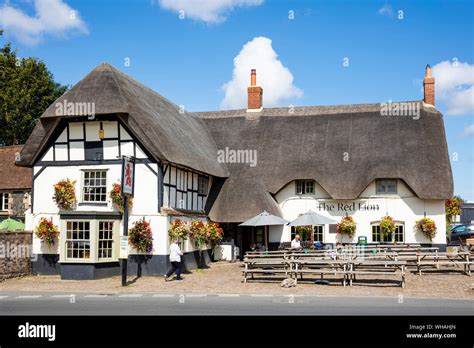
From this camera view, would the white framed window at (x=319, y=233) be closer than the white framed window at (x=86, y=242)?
No

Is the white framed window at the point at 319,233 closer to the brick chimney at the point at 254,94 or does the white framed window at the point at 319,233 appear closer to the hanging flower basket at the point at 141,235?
the brick chimney at the point at 254,94

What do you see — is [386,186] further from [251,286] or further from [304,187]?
[251,286]

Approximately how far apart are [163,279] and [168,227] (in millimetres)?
2208

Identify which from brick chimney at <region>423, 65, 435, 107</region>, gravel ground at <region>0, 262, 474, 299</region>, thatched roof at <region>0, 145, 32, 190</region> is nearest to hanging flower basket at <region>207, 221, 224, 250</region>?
gravel ground at <region>0, 262, 474, 299</region>

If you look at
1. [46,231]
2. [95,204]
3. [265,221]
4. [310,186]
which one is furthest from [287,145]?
[46,231]

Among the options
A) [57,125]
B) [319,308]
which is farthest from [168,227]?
[319,308]

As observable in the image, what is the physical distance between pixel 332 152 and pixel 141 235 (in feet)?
41.8

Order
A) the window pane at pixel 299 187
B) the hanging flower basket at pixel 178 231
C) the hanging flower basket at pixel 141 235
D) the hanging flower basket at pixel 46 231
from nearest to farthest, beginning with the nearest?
the hanging flower basket at pixel 141 235 → the hanging flower basket at pixel 178 231 → the hanging flower basket at pixel 46 231 → the window pane at pixel 299 187

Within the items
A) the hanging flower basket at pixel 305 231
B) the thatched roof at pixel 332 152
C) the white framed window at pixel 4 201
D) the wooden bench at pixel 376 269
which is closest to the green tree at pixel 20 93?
the white framed window at pixel 4 201

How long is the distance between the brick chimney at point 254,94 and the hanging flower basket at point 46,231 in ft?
53.2

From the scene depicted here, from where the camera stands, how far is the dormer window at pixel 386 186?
96.4 ft

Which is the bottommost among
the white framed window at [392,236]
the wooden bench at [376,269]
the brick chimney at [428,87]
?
the wooden bench at [376,269]

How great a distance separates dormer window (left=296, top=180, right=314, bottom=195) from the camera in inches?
Result: 1201
